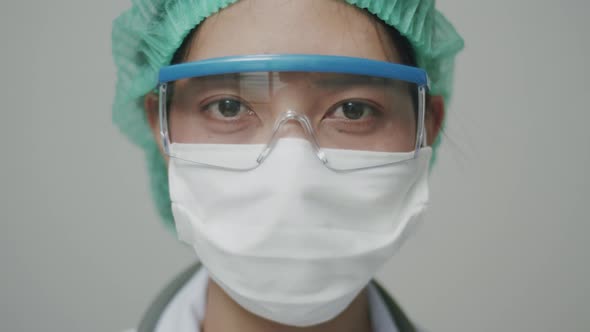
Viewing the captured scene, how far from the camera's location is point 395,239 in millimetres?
1041

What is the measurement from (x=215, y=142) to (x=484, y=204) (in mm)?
1290

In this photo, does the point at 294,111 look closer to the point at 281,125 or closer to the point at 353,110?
the point at 281,125

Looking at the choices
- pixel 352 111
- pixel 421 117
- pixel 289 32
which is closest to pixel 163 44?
pixel 289 32

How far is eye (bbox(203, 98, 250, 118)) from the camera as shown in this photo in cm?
103

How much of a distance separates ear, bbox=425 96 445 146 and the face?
0.95 feet

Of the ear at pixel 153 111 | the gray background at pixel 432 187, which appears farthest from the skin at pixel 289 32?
the gray background at pixel 432 187

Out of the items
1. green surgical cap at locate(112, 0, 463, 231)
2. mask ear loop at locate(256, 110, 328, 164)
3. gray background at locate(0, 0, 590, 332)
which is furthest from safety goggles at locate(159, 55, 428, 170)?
gray background at locate(0, 0, 590, 332)

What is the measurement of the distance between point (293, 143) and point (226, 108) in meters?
0.20

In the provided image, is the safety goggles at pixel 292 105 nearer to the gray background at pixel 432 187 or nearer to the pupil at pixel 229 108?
the pupil at pixel 229 108

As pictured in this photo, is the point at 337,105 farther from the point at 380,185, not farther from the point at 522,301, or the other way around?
the point at 522,301

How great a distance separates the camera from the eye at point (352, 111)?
102 centimetres

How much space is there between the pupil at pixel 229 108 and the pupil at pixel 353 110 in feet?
0.80

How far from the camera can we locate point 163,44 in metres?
1.15

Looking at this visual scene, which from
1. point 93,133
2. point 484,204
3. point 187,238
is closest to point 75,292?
point 93,133
